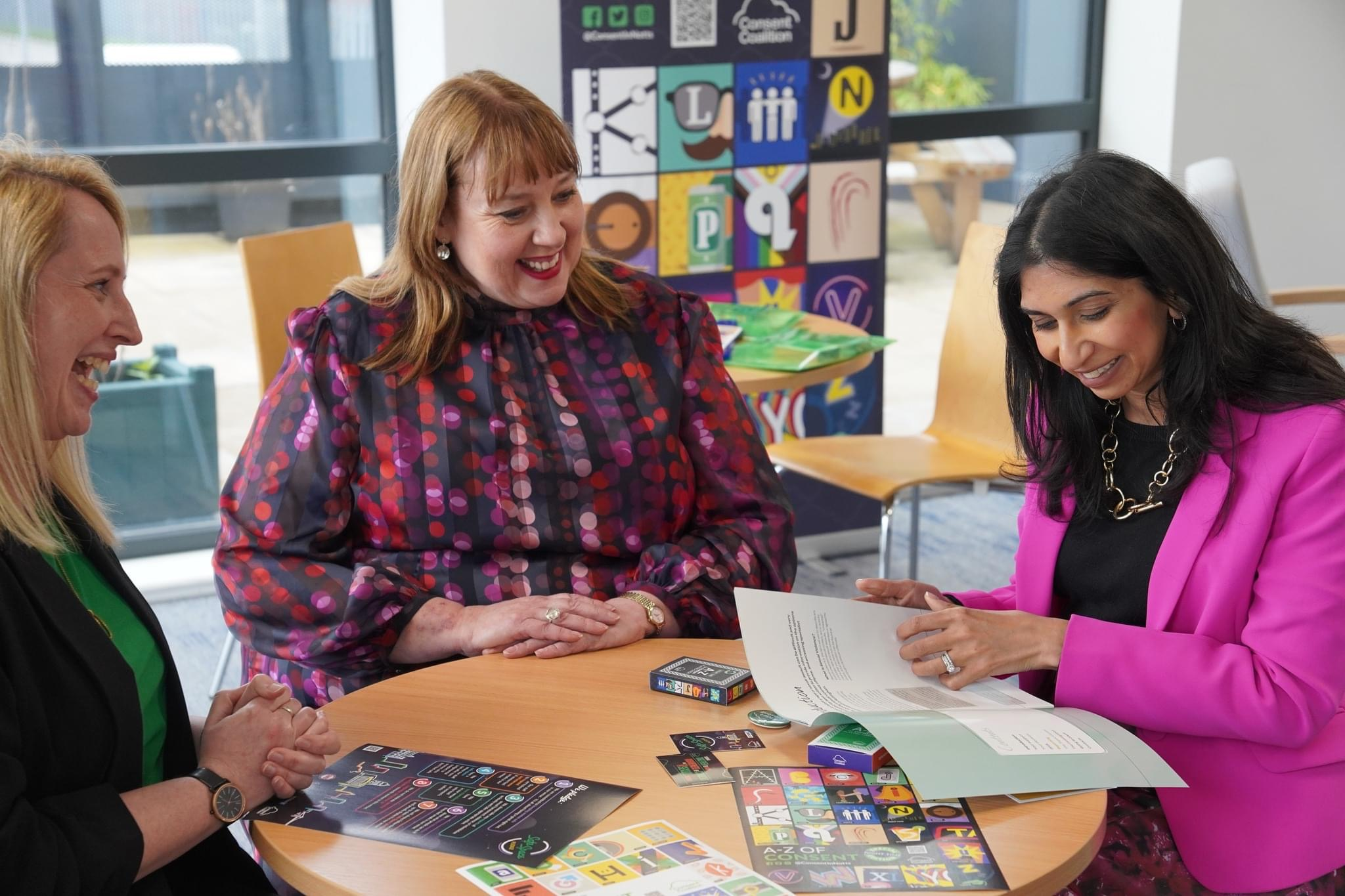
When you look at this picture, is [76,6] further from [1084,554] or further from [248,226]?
[1084,554]

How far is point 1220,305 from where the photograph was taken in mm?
1635

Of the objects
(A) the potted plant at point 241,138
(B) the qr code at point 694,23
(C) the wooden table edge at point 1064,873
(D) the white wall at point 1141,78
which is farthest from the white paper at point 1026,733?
(D) the white wall at point 1141,78

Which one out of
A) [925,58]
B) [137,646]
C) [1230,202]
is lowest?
[137,646]

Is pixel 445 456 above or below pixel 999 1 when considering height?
below

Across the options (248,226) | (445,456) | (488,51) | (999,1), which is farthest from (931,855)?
(999,1)

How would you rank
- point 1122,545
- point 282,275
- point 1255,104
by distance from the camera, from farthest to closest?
point 1255,104, point 282,275, point 1122,545

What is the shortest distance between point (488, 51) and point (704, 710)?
2.66 meters

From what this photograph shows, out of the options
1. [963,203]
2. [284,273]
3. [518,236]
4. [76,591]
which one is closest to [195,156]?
[284,273]

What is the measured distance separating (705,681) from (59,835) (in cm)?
70

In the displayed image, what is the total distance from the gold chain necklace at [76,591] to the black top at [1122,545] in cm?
114

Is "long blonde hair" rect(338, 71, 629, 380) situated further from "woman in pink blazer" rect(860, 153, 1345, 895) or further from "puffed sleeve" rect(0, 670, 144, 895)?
"puffed sleeve" rect(0, 670, 144, 895)

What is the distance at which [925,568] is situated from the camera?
439 cm

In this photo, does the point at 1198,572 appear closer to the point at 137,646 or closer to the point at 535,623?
the point at 535,623

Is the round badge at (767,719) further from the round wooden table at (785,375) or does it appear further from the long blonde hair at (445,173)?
the round wooden table at (785,375)
